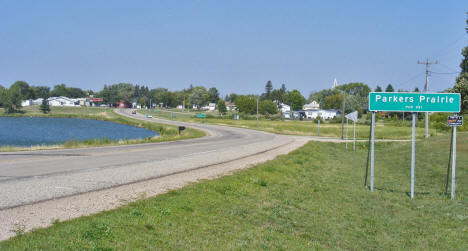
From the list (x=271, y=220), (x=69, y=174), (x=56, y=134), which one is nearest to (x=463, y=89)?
(x=271, y=220)

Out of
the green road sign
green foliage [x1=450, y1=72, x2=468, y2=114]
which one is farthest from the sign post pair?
green foliage [x1=450, y1=72, x2=468, y2=114]

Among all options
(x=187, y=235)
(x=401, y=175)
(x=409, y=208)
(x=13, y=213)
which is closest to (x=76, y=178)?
(x=13, y=213)

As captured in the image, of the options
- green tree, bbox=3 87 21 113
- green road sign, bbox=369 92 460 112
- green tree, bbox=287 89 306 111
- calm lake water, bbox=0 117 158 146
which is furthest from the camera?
green tree, bbox=287 89 306 111

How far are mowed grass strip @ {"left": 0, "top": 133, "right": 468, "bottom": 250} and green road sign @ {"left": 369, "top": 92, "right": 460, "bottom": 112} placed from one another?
2.83 metres

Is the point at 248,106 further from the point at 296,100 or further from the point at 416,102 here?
the point at 416,102

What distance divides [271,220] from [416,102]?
705 cm

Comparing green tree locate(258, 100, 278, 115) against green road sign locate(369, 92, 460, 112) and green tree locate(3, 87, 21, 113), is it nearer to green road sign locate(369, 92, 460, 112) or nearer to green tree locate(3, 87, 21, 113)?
green tree locate(3, 87, 21, 113)

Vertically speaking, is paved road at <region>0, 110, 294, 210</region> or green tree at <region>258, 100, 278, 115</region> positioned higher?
green tree at <region>258, 100, 278, 115</region>

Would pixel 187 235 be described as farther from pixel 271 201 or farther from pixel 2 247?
pixel 271 201

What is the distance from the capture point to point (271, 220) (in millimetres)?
8961

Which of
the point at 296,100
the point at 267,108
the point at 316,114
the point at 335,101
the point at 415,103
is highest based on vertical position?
the point at 296,100

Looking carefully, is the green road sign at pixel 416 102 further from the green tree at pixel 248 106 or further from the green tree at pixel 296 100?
the green tree at pixel 296 100

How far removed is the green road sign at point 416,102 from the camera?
1287cm

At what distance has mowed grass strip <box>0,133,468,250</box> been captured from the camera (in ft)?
22.1
